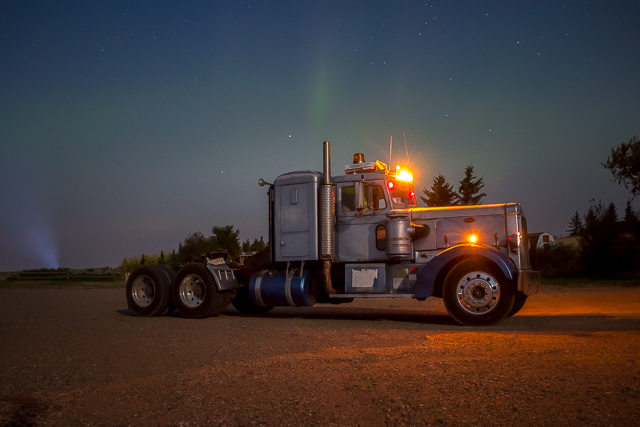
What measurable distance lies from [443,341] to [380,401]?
3.59 m

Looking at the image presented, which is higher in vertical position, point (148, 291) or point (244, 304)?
point (148, 291)

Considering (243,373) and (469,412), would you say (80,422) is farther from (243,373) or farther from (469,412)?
(469,412)

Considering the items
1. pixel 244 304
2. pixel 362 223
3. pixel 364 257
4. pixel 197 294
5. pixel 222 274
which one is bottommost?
pixel 244 304

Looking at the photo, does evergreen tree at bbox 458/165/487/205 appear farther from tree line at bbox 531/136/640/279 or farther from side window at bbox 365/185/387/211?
side window at bbox 365/185/387/211

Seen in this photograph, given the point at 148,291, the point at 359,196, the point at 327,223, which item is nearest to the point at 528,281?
the point at 359,196

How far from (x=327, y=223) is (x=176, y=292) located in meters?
4.26

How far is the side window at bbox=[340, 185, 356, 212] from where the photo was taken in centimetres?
1196

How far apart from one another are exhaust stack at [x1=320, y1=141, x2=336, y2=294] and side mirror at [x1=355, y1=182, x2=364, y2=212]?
21.3 inches

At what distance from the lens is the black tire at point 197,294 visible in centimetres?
1281

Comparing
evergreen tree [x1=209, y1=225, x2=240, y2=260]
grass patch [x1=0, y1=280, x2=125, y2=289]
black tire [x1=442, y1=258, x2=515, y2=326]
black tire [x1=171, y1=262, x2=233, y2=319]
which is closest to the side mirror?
black tire [x1=442, y1=258, x2=515, y2=326]

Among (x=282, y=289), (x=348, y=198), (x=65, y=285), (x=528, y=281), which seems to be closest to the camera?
(x=528, y=281)

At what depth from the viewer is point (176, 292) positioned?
13.3m

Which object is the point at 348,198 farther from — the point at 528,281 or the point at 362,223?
the point at 528,281

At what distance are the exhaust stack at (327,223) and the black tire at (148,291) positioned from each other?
418 centimetres
